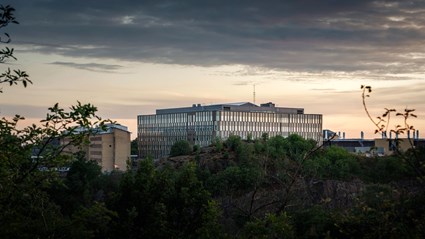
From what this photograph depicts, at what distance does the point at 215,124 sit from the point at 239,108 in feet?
35.3

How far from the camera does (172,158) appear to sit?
10456 centimetres

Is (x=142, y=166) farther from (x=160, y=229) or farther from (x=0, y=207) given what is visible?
(x=0, y=207)

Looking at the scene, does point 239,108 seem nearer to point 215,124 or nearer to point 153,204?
point 215,124

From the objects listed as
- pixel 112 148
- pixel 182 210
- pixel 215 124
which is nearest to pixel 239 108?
pixel 215 124

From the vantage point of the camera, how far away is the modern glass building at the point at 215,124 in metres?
172

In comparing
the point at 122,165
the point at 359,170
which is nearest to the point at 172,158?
the point at 359,170

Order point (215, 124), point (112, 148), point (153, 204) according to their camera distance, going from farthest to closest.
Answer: point (215, 124) → point (112, 148) → point (153, 204)

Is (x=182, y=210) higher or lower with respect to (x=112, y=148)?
higher

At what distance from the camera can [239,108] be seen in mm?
177250

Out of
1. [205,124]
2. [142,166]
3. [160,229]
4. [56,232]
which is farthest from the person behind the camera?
[205,124]

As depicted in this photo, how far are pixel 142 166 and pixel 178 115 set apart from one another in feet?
492

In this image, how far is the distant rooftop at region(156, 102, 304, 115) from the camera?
17312 centimetres

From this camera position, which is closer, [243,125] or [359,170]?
[359,170]

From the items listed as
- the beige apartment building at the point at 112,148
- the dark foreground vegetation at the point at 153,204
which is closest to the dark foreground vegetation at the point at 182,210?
the dark foreground vegetation at the point at 153,204
